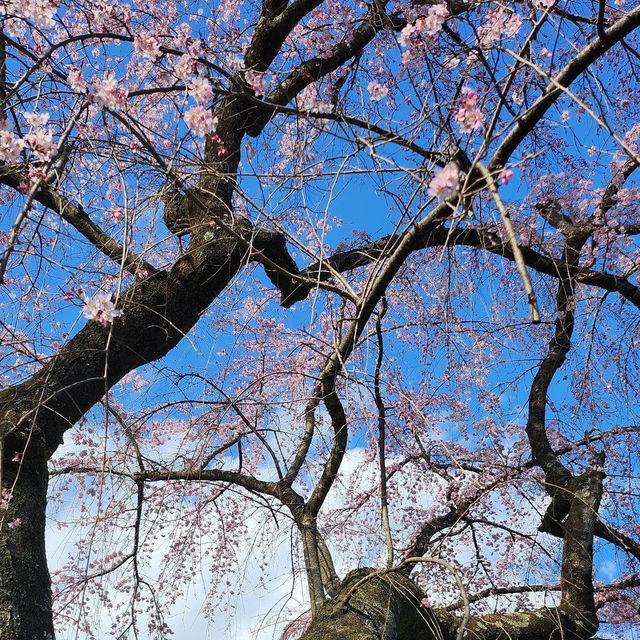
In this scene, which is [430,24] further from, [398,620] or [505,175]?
[398,620]

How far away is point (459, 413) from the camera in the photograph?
590 cm

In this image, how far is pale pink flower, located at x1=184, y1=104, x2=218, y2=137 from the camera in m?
2.43

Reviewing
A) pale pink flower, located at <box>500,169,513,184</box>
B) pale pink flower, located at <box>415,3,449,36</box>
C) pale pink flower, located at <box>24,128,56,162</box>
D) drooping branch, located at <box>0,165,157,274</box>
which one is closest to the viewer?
pale pink flower, located at <box>500,169,513,184</box>

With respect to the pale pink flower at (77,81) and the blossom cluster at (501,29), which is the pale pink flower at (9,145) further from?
the blossom cluster at (501,29)

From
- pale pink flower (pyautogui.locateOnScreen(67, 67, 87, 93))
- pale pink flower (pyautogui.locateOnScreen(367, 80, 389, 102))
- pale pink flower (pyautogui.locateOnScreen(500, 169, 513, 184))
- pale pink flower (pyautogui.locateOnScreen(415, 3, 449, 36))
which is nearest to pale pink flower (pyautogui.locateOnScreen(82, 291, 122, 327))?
pale pink flower (pyautogui.locateOnScreen(67, 67, 87, 93))

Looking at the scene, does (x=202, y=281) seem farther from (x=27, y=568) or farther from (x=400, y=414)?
(x=400, y=414)

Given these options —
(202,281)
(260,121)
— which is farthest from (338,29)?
(202,281)

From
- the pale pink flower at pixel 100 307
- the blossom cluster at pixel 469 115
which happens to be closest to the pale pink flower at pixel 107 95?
the pale pink flower at pixel 100 307

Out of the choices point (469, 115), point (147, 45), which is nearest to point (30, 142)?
point (147, 45)

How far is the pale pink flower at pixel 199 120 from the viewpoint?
95.6 inches

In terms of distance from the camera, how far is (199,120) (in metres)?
2.45

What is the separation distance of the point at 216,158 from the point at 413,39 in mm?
1441

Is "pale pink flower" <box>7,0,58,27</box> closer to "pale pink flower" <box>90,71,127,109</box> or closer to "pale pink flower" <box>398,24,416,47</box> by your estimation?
"pale pink flower" <box>90,71,127,109</box>

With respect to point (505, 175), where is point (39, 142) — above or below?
above
